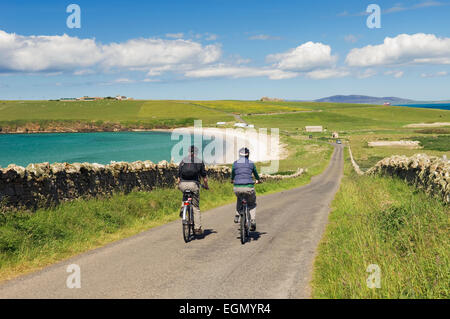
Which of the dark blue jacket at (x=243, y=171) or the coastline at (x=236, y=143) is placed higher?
the dark blue jacket at (x=243, y=171)

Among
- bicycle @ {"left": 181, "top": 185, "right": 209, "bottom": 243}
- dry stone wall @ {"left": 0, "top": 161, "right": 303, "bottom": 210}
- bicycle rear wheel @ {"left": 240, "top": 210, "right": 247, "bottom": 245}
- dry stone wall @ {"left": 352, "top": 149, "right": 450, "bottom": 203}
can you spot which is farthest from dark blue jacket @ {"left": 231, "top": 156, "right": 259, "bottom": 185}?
dry stone wall @ {"left": 0, "top": 161, "right": 303, "bottom": 210}

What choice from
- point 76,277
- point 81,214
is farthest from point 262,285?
point 81,214

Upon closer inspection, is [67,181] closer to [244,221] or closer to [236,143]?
[244,221]

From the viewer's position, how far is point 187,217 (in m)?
10.4

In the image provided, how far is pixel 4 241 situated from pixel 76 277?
254 cm

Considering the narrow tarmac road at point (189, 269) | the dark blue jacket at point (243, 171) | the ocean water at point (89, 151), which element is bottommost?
the ocean water at point (89, 151)

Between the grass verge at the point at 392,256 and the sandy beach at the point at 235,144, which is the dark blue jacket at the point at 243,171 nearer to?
the grass verge at the point at 392,256

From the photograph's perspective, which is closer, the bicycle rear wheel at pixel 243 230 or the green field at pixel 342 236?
the green field at pixel 342 236
